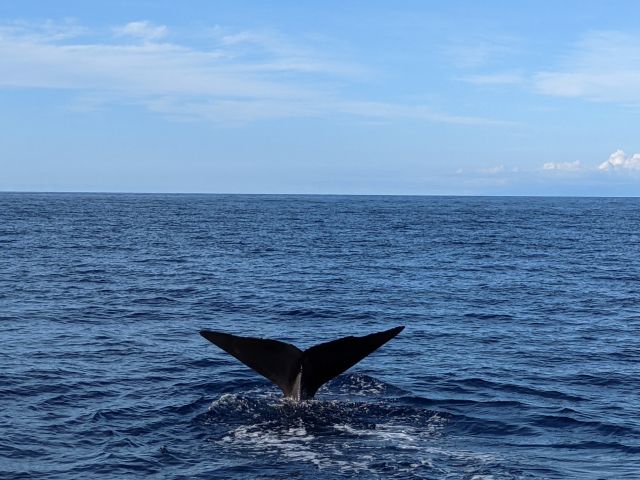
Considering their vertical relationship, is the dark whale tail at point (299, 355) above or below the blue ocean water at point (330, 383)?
above

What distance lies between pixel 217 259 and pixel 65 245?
14511 millimetres

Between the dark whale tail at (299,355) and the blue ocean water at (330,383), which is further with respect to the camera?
the dark whale tail at (299,355)

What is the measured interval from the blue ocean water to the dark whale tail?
0.96 m

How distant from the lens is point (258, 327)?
27266 mm

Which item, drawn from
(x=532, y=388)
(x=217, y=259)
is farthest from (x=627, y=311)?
(x=217, y=259)

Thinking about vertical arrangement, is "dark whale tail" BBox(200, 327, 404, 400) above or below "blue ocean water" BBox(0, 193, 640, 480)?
above

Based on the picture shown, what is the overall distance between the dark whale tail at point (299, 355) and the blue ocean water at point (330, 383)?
0.96 meters

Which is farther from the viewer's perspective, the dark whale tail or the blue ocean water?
the dark whale tail

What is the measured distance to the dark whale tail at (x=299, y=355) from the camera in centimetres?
1464

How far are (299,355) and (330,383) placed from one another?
380cm

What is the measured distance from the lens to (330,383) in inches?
738

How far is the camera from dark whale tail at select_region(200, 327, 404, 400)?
48.0 feet

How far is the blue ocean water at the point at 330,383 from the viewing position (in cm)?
1395

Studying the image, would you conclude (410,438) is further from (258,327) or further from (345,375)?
(258,327)
